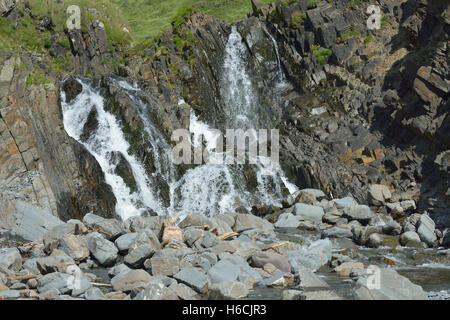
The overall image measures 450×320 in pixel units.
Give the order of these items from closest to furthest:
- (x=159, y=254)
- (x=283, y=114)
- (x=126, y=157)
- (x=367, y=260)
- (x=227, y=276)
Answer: (x=227, y=276)
(x=159, y=254)
(x=367, y=260)
(x=126, y=157)
(x=283, y=114)

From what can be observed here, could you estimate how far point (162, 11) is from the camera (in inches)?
2926

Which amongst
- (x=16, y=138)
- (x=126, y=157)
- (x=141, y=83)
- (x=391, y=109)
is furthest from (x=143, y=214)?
(x=391, y=109)

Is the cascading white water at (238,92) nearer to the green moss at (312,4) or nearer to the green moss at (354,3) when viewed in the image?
the green moss at (312,4)

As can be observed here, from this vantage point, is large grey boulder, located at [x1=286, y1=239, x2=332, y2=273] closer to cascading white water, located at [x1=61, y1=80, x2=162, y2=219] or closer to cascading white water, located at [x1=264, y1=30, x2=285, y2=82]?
cascading white water, located at [x1=61, y1=80, x2=162, y2=219]

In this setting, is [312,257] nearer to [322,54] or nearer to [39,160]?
[39,160]

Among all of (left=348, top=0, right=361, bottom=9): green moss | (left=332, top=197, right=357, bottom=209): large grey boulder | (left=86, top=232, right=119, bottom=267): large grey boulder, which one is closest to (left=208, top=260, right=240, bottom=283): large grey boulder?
(left=86, top=232, right=119, bottom=267): large grey boulder

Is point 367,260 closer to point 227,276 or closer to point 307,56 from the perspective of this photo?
point 227,276

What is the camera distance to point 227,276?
14.1 metres

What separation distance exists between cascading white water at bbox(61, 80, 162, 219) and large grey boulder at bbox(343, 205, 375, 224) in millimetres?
10595

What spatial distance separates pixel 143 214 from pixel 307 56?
20611 millimetres

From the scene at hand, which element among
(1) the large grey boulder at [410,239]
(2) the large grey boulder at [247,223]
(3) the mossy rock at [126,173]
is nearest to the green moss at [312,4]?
(3) the mossy rock at [126,173]

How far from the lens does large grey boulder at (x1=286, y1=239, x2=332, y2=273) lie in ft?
52.8

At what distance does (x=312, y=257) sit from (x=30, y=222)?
12.1 metres

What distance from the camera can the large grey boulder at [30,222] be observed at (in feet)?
65.1
